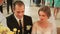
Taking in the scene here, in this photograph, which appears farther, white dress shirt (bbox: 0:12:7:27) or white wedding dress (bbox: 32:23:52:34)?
white wedding dress (bbox: 32:23:52:34)

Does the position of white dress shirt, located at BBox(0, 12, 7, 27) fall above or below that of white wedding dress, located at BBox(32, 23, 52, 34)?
above

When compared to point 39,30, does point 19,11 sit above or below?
above

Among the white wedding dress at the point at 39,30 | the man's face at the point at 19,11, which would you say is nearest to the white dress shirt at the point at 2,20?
the man's face at the point at 19,11

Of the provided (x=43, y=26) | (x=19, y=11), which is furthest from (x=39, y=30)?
(x=19, y=11)

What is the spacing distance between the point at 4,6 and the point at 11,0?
69 mm

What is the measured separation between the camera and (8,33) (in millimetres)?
667

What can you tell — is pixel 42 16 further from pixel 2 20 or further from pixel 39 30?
pixel 2 20

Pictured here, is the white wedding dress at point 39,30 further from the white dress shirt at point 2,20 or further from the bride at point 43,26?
the white dress shirt at point 2,20

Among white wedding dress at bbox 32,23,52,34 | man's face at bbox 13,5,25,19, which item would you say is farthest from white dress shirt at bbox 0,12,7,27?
white wedding dress at bbox 32,23,52,34

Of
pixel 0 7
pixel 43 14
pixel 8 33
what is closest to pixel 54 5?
pixel 43 14

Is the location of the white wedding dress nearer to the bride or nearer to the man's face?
the bride

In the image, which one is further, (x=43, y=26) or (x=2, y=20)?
(x=43, y=26)

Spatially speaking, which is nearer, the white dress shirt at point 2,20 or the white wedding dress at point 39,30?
the white dress shirt at point 2,20

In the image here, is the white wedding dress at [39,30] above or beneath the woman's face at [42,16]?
beneath
